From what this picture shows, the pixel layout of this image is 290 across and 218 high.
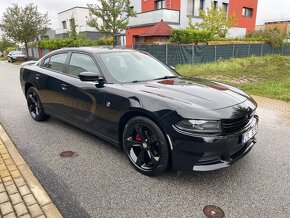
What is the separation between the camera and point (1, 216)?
2.37 metres

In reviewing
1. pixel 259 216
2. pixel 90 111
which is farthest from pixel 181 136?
pixel 90 111

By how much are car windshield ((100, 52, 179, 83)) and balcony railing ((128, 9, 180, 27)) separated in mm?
16994

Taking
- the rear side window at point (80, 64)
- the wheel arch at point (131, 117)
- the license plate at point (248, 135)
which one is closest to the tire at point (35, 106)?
the rear side window at point (80, 64)

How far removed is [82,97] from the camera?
3771mm

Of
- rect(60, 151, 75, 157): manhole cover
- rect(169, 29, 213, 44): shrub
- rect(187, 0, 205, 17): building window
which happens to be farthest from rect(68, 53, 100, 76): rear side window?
rect(187, 0, 205, 17): building window

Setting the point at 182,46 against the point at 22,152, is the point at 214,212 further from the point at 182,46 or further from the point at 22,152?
the point at 182,46

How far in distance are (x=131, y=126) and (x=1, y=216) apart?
5.32 ft

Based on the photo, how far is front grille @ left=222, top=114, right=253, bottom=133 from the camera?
2629mm

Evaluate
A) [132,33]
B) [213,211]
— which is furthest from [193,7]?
[213,211]

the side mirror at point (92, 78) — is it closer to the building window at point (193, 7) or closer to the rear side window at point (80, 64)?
the rear side window at point (80, 64)

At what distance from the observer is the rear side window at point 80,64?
12.3ft

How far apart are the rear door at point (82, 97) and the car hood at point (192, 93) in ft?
1.85

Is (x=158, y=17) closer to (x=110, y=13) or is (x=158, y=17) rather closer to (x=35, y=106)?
(x=110, y=13)

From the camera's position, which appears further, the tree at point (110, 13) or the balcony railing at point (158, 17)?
the balcony railing at point (158, 17)
